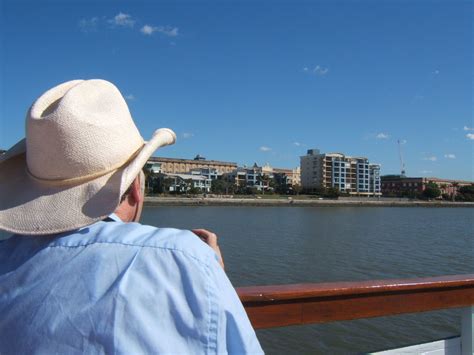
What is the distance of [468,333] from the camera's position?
174 cm

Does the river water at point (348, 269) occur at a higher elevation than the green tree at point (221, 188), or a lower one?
lower

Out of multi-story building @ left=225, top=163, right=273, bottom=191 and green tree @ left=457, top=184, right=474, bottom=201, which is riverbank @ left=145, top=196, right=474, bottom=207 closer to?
green tree @ left=457, top=184, right=474, bottom=201

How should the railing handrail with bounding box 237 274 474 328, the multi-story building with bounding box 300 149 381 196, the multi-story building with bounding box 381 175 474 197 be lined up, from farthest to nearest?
1. the multi-story building with bounding box 381 175 474 197
2. the multi-story building with bounding box 300 149 381 196
3. the railing handrail with bounding box 237 274 474 328

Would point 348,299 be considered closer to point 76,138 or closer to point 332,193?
point 76,138

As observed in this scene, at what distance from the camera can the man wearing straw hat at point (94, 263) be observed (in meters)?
0.67

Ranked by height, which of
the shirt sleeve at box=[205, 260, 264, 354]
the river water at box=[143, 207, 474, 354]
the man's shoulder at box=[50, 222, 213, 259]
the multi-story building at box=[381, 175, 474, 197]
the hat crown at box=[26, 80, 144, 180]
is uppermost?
the multi-story building at box=[381, 175, 474, 197]

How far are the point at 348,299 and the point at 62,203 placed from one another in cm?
104

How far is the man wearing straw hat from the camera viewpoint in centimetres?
67

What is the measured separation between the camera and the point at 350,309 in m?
1.45

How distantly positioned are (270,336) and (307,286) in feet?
18.5

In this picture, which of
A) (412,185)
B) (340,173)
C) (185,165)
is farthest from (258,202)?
(412,185)

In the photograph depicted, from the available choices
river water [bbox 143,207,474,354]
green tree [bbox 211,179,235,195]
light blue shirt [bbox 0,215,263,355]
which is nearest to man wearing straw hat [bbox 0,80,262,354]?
light blue shirt [bbox 0,215,263,355]

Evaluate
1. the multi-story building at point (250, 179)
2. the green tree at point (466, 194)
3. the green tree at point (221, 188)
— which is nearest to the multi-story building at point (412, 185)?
the green tree at point (466, 194)

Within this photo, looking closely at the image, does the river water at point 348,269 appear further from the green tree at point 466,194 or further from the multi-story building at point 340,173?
the green tree at point 466,194
